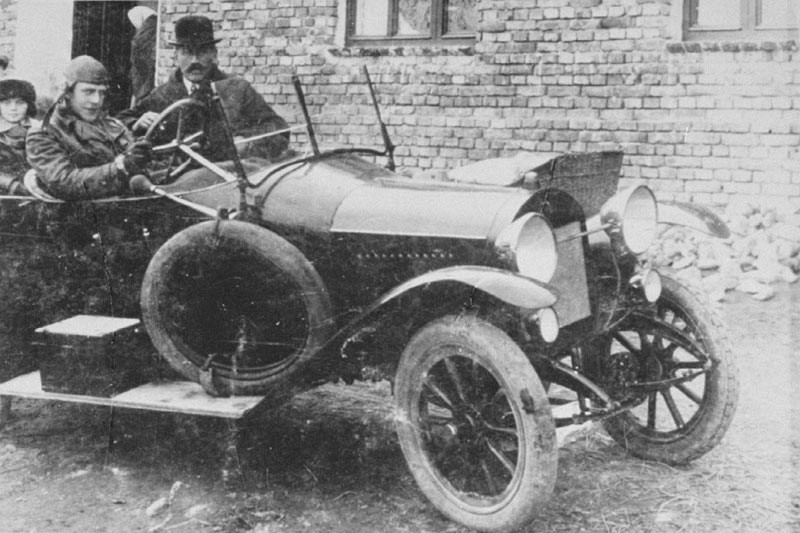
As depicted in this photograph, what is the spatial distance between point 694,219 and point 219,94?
232 cm

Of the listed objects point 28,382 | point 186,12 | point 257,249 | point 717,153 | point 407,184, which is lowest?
point 28,382

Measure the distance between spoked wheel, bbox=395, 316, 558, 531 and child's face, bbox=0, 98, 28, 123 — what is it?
13.1ft

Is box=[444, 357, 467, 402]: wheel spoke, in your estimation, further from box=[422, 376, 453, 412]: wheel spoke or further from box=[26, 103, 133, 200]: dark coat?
box=[26, 103, 133, 200]: dark coat

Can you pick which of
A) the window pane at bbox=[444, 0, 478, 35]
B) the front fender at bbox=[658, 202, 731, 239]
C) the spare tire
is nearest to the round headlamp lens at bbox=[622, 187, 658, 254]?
the front fender at bbox=[658, 202, 731, 239]

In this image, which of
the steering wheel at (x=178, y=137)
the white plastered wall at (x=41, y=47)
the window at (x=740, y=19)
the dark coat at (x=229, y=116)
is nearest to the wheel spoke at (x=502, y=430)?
the dark coat at (x=229, y=116)

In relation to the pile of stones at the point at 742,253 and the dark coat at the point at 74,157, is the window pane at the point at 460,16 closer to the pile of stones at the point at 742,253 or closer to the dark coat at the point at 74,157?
the pile of stones at the point at 742,253

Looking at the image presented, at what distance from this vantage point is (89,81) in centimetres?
400

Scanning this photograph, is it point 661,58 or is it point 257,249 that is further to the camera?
point 661,58

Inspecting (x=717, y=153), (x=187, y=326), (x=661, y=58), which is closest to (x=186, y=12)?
(x=661, y=58)

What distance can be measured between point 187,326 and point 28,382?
32.8 inches

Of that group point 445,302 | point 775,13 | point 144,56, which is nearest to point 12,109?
point 144,56

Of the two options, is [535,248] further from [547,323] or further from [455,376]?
[455,376]

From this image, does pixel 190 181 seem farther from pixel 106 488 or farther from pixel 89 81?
pixel 106 488

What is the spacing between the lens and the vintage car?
2.95 m
